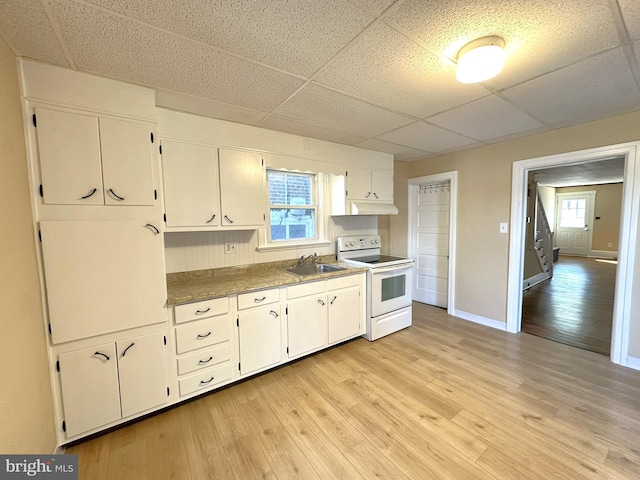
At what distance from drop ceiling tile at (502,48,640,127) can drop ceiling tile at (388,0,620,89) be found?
0.19 meters

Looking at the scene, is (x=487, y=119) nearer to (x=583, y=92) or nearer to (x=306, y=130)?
(x=583, y=92)

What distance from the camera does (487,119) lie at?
2492 mm

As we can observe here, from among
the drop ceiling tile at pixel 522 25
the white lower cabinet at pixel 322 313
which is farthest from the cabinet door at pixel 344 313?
the drop ceiling tile at pixel 522 25

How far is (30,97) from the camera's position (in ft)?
4.88

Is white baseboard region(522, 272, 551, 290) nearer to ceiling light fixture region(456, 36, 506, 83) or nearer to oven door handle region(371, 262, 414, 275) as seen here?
→ oven door handle region(371, 262, 414, 275)

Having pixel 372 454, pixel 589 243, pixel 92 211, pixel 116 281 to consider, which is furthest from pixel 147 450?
pixel 589 243

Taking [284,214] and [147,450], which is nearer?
[147,450]

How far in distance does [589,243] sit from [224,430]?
11.8 m

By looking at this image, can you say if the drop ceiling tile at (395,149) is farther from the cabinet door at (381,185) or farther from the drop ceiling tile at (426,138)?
the cabinet door at (381,185)

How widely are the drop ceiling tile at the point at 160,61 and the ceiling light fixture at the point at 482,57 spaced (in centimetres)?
103

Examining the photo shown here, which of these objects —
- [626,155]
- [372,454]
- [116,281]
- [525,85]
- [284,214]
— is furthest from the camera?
[284,214]

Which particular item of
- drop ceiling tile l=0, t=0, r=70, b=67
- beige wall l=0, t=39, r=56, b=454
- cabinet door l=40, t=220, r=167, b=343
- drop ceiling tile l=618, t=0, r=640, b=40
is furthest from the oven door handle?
drop ceiling tile l=0, t=0, r=70, b=67

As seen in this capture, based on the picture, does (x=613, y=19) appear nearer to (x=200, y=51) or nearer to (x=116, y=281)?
(x=200, y=51)

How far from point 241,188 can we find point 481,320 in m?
3.56
